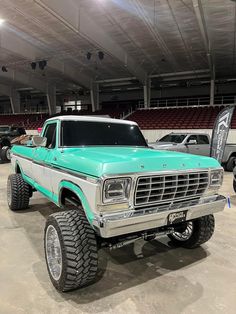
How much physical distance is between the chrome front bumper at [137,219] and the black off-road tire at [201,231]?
70 centimetres

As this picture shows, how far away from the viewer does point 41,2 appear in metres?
9.73

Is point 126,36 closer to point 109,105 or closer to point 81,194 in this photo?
point 81,194

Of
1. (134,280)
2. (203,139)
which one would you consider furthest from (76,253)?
(203,139)

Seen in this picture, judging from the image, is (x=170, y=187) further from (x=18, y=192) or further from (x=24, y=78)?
(x=24, y=78)

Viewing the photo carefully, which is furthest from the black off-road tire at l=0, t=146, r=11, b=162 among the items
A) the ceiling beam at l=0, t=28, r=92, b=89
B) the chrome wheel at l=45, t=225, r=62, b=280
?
the chrome wheel at l=45, t=225, r=62, b=280

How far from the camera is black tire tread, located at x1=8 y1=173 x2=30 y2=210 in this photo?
5008 mm

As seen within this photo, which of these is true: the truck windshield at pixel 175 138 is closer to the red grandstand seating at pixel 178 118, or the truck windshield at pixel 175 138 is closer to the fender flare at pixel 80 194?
the red grandstand seating at pixel 178 118

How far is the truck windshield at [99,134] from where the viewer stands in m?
3.63

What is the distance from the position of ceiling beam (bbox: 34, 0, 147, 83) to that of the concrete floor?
925 cm

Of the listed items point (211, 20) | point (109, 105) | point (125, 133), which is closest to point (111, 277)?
point (125, 133)

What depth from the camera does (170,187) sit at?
8.89 feet

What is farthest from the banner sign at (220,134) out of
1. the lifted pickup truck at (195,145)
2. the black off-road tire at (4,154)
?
the black off-road tire at (4,154)

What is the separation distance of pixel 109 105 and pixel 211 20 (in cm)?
2044

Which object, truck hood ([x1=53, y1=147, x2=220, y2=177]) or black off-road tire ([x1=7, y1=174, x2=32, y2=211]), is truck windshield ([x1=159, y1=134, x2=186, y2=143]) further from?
truck hood ([x1=53, y1=147, x2=220, y2=177])
